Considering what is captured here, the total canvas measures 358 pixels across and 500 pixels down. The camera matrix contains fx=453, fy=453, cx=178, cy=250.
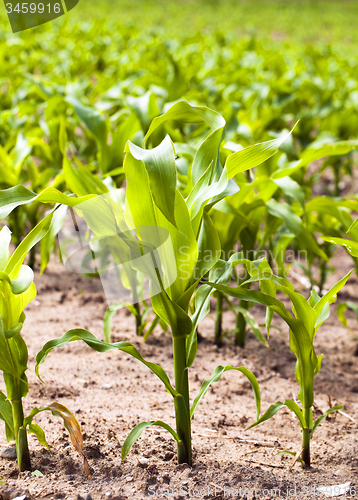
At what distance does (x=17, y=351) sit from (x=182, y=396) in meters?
0.38

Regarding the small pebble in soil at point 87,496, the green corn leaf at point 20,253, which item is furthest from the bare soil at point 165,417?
the green corn leaf at point 20,253

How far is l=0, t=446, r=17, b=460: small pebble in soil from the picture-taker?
1.09m

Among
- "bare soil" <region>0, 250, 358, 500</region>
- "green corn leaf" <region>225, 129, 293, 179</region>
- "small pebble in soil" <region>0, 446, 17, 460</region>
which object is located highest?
"green corn leaf" <region>225, 129, 293, 179</region>

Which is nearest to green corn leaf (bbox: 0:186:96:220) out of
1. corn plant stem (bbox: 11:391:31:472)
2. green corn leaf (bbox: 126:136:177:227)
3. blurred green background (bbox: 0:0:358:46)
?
green corn leaf (bbox: 126:136:177:227)

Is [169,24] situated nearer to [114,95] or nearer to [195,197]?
[114,95]

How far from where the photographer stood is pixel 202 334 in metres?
1.97

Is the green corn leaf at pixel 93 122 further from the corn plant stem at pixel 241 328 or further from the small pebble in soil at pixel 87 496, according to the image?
the small pebble in soil at pixel 87 496

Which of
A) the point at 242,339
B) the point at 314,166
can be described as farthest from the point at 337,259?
the point at 314,166

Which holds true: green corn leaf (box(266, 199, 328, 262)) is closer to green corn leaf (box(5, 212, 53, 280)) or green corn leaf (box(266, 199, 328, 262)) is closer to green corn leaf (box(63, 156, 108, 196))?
green corn leaf (box(63, 156, 108, 196))

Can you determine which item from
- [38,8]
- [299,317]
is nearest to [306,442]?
[299,317]

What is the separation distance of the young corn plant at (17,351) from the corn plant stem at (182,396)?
227 mm

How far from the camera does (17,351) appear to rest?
973mm

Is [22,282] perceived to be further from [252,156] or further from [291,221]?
[291,221]

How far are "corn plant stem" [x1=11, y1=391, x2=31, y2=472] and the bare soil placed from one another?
3 cm
